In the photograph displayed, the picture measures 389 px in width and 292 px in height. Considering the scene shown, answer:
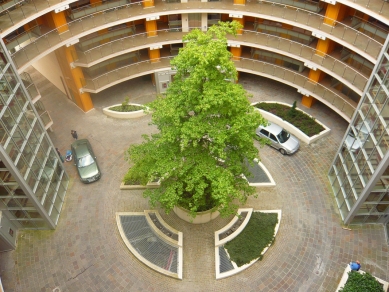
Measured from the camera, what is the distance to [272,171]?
1048 inches

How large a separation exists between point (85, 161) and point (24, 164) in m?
6.32

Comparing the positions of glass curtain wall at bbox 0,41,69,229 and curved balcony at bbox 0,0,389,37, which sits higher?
curved balcony at bbox 0,0,389,37

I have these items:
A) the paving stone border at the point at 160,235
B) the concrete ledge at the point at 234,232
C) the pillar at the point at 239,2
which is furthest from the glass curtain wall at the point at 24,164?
the pillar at the point at 239,2

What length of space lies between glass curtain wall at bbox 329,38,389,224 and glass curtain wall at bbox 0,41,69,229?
65.4ft

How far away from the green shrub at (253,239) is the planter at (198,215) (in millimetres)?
2163

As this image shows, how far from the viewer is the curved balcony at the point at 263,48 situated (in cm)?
2552

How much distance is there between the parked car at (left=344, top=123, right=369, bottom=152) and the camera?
2064 cm

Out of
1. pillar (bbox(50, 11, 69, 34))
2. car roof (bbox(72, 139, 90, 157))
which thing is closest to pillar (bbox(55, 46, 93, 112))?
pillar (bbox(50, 11, 69, 34))

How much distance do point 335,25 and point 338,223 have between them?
564 inches

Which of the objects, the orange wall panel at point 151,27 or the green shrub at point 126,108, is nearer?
the orange wall panel at point 151,27

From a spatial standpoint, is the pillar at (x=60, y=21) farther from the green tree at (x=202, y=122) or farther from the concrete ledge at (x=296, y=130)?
the concrete ledge at (x=296, y=130)

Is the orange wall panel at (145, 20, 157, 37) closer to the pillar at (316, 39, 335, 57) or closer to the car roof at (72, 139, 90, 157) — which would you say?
the car roof at (72, 139, 90, 157)

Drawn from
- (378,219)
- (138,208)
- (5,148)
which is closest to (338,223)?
(378,219)

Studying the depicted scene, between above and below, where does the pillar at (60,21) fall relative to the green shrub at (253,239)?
above
